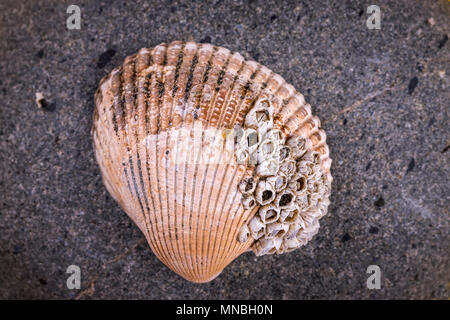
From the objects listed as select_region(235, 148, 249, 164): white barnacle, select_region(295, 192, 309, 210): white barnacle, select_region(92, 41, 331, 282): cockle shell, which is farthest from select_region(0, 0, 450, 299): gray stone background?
select_region(235, 148, 249, 164): white barnacle

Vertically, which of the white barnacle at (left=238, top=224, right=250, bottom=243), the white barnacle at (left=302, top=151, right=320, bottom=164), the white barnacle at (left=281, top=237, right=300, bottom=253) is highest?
the white barnacle at (left=302, top=151, right=320, bottom=164)

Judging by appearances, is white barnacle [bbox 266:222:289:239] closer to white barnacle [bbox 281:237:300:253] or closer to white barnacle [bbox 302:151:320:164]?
white barnacle [bbox 281:237:300:253]

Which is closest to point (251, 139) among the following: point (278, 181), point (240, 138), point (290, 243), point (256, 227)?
point (240, 138)

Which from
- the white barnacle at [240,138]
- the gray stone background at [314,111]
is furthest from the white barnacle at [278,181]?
the gray stone background at [314,111]

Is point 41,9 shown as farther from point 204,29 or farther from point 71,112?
point 204,29

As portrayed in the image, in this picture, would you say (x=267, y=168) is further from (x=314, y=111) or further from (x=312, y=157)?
(x=314, y=111)

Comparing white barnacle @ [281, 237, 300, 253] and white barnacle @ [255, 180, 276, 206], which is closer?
white barnacle @ [255, 180, 276, 206]
